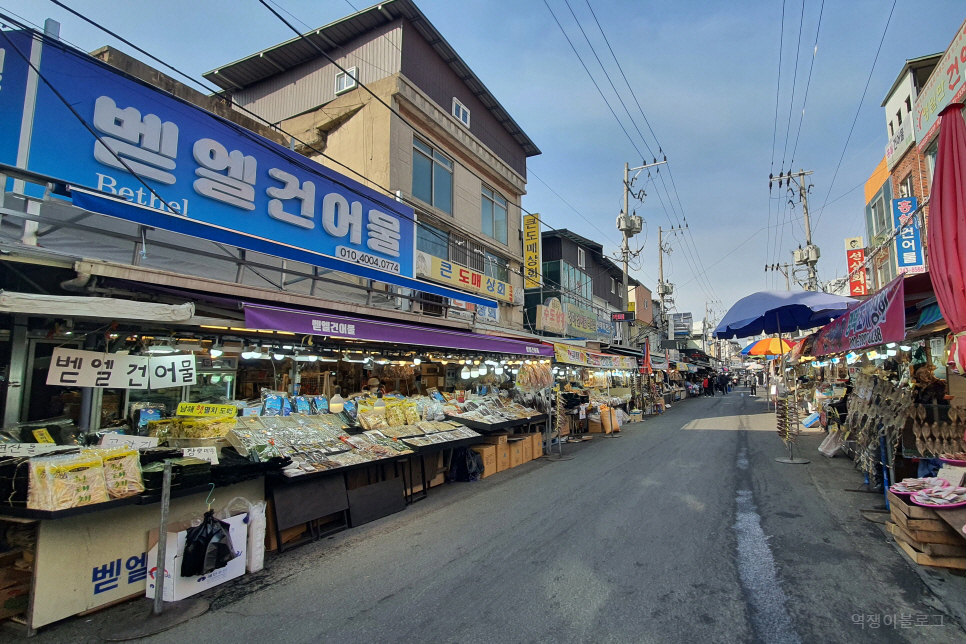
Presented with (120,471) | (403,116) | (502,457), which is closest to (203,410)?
(120,471)

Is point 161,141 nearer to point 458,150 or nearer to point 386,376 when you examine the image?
point 386,376

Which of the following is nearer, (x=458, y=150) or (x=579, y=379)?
(x=458, y=150)

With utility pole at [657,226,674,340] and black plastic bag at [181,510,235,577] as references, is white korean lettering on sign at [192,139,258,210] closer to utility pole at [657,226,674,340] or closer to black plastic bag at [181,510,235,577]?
black plastic bag at [181,510,235,577]

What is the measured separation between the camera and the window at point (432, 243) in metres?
15.5

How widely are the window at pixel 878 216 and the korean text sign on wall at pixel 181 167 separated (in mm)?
21326

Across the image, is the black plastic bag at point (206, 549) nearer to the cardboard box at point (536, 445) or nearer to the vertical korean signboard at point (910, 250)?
the cardboard box at point (536, 445)

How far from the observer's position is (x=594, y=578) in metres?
4.81

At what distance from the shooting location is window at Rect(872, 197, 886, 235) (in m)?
19.3

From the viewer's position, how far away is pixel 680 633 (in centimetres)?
375

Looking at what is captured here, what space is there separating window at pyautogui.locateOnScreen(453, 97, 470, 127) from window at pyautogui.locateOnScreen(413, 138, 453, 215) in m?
2.02

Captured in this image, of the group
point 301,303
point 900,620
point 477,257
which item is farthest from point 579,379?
point 900,620

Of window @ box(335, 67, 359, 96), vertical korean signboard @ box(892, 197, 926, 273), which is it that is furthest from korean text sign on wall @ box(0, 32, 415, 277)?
vertical korean signboard @ box(892, 197, 926, 273)

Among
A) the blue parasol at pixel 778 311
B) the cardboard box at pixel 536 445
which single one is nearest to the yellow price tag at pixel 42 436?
the cardboard box at pixel 536 445

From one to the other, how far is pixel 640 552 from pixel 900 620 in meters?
2.30
